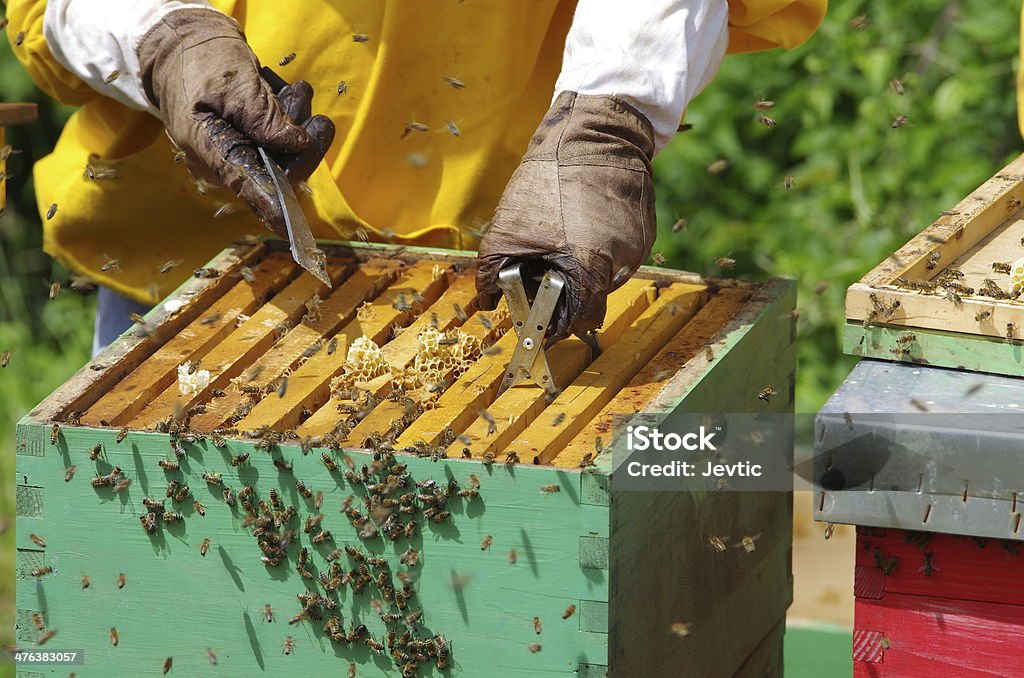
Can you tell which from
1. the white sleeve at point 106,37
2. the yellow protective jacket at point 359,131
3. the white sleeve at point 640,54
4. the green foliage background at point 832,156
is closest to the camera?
the white sleeve at point 640,54

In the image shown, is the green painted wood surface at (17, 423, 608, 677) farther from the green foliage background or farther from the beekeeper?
the green foliage background

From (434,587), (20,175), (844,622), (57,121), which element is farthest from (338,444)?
(20,175)

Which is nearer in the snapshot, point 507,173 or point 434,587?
point 434,587

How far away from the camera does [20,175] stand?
651cm

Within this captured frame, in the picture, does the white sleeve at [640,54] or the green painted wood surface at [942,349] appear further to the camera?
the white sleeve at [640,54]

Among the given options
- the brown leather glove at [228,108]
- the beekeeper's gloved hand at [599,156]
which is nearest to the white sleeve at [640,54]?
the beekeeper's gloved hand at [599,156]

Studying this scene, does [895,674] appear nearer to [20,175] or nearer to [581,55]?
[581,55]

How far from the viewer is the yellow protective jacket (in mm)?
3033

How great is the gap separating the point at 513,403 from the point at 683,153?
10.9 feet

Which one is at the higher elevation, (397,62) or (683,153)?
(397,62)

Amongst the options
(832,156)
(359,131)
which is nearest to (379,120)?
(359,131)

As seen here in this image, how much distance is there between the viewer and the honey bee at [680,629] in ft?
7.63

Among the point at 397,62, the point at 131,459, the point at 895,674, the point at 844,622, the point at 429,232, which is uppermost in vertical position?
the point at 397,62

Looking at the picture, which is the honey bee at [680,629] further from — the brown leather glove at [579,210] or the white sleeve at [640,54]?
the white sleeve at [640,54]
